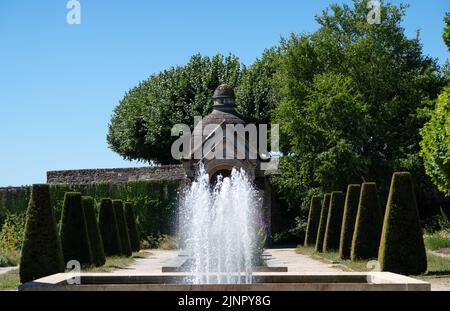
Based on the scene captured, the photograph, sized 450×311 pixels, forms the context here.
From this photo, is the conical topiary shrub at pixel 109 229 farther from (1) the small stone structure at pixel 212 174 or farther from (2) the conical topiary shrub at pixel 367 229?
(1) the small stone structure at pixel 212 174

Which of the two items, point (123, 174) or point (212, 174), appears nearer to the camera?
point (212, 174)

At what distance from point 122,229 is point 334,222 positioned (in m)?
7.81

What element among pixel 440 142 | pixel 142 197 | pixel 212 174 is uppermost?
pixel 440 142

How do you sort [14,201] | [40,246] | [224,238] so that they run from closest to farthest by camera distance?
[40,246]
[224,238]
[14,201]

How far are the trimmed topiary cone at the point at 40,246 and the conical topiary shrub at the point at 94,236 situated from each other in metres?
3.74

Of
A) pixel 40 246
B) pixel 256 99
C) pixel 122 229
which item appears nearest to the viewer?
pixel 40 246

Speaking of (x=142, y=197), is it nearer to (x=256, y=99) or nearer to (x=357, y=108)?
(x=357, y=108)

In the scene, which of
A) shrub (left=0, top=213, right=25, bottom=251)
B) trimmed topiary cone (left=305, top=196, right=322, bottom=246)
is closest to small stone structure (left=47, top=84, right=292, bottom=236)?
shrub (left=0, top=213, right=25, bottom=251)

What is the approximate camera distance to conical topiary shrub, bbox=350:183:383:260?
794 inches

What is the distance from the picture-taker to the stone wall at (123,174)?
118ft

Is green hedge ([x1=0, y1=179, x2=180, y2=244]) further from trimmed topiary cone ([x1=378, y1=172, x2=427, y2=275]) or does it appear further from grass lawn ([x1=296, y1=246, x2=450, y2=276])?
trimmed topiary cone ([x1=378, y1=172, x2=427, y2=275])

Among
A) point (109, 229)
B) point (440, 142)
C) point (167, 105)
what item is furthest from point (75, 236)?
point (167, 105)

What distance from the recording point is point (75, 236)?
19.1 metres

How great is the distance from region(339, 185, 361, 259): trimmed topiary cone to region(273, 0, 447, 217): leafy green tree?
1167cm
